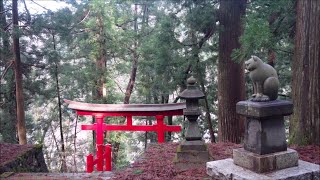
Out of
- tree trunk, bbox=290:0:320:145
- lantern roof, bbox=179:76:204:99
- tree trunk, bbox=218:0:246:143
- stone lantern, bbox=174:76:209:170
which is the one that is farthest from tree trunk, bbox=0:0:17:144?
tree trunk, bbox=290:0:320:145

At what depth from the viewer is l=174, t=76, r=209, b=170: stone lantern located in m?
4.35

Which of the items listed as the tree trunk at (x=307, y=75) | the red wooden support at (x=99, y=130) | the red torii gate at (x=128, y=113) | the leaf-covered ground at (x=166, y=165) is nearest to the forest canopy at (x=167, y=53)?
the tree trunk at (x=307, y=75)

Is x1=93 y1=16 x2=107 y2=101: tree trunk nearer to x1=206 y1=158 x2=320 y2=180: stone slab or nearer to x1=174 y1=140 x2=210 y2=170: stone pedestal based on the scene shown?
x1=174 y1=140 x2=210 y2=170: stone pedestal

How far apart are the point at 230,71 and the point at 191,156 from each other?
291cm

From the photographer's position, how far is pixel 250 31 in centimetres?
477

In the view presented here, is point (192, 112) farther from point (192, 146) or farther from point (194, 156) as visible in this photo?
point (194, 156)

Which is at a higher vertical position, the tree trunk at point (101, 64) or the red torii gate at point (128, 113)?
the tree trunk at point (101, 64)

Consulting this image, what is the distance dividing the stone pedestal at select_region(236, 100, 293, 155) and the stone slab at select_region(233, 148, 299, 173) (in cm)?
6

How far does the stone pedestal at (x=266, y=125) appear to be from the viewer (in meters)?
2.95

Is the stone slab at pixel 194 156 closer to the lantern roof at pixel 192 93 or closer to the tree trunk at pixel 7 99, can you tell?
the lantern roof at pixel 192 93

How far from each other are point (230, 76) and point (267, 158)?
385cm

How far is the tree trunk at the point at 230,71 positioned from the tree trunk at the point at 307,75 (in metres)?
1.88

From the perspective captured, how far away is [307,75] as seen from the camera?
14.9 ft

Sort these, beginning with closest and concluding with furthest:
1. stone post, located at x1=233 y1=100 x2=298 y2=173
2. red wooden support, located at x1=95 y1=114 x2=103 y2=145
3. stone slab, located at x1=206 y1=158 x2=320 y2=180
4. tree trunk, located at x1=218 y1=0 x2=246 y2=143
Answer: stone slab, located at x1=206 y1=158 x2=320 y2=180, stone post, located at x1=233 y1=100 x2=298 y2=173, tree trunk, located at x1=218 y1=0 x2=246 y2=143, red wooden support, located at x1=95 y1=114 x2=103 y2=145
